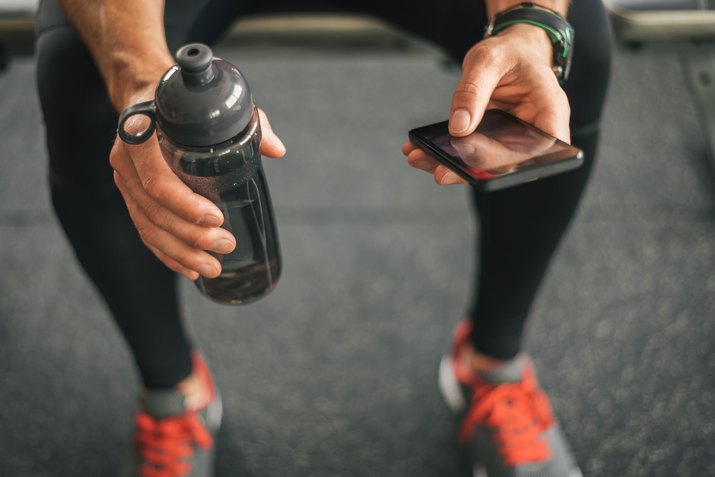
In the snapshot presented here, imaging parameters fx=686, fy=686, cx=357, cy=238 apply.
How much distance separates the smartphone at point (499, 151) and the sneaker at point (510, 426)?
1.42ft

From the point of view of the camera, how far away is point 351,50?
109cm

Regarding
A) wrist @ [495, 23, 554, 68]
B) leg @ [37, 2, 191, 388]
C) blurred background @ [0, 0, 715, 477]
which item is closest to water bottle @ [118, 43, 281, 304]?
leg @ [37, 2, 191, 388]

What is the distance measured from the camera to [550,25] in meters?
0.73

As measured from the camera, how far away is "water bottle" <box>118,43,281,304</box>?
0.56m

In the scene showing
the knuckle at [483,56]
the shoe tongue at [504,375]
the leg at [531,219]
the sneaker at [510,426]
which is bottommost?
the sneaker at [510,426]

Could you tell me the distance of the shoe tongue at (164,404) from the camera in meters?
0.98

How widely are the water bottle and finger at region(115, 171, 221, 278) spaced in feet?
0.18

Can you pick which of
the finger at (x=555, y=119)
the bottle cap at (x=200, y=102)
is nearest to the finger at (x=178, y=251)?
the bottle cap at (x=200, y=102)

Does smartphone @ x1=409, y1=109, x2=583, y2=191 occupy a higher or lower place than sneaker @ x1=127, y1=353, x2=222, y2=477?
higher

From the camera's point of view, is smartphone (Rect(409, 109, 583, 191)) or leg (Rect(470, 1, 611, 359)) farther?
leg (Rect(470, 1, 611, 359))

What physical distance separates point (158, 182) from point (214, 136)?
77 millimetres

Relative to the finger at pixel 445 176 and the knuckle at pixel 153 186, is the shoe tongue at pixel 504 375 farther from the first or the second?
the knuckle at pixel 153 186

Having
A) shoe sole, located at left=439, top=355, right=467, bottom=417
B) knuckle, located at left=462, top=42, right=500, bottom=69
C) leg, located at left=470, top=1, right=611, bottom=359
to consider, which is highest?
knuckle, located at left=462, top=42, right=500, bottom=69

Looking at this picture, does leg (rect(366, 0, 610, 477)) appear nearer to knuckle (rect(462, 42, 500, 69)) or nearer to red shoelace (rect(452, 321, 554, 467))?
red shoelace (rect(452, 321, 554, 467))
